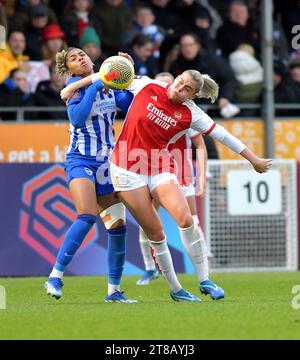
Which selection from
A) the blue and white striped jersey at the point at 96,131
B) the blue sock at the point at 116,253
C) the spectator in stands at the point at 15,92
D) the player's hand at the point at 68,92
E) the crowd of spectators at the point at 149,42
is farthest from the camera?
the crowd of spectators at the point at 149,42

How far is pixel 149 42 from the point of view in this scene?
17125 millimetres

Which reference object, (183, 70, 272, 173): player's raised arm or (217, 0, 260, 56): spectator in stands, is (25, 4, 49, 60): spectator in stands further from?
(183, 70, 272, 173): player's raised arm

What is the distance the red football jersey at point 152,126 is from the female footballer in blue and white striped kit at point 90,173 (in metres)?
0.40

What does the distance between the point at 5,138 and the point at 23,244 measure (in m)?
1.79

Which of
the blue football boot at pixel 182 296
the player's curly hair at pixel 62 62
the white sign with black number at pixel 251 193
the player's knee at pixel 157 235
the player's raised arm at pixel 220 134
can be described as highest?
the player's curly hair at pixel 62 62

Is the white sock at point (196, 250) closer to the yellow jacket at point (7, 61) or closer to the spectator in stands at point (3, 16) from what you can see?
the yellow jacket at point (7, 61)

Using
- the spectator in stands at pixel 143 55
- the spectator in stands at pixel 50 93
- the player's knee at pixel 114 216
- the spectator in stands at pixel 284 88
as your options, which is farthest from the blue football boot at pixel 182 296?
the spectator in stands at pixel 284 88

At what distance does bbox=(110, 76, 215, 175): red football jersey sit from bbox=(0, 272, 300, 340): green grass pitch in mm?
1258

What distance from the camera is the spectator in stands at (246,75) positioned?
17516mm

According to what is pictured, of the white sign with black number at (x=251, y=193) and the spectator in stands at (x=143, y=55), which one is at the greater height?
the spectator in stands at (x=143, y=55)

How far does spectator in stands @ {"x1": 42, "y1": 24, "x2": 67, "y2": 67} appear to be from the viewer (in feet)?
54.5
